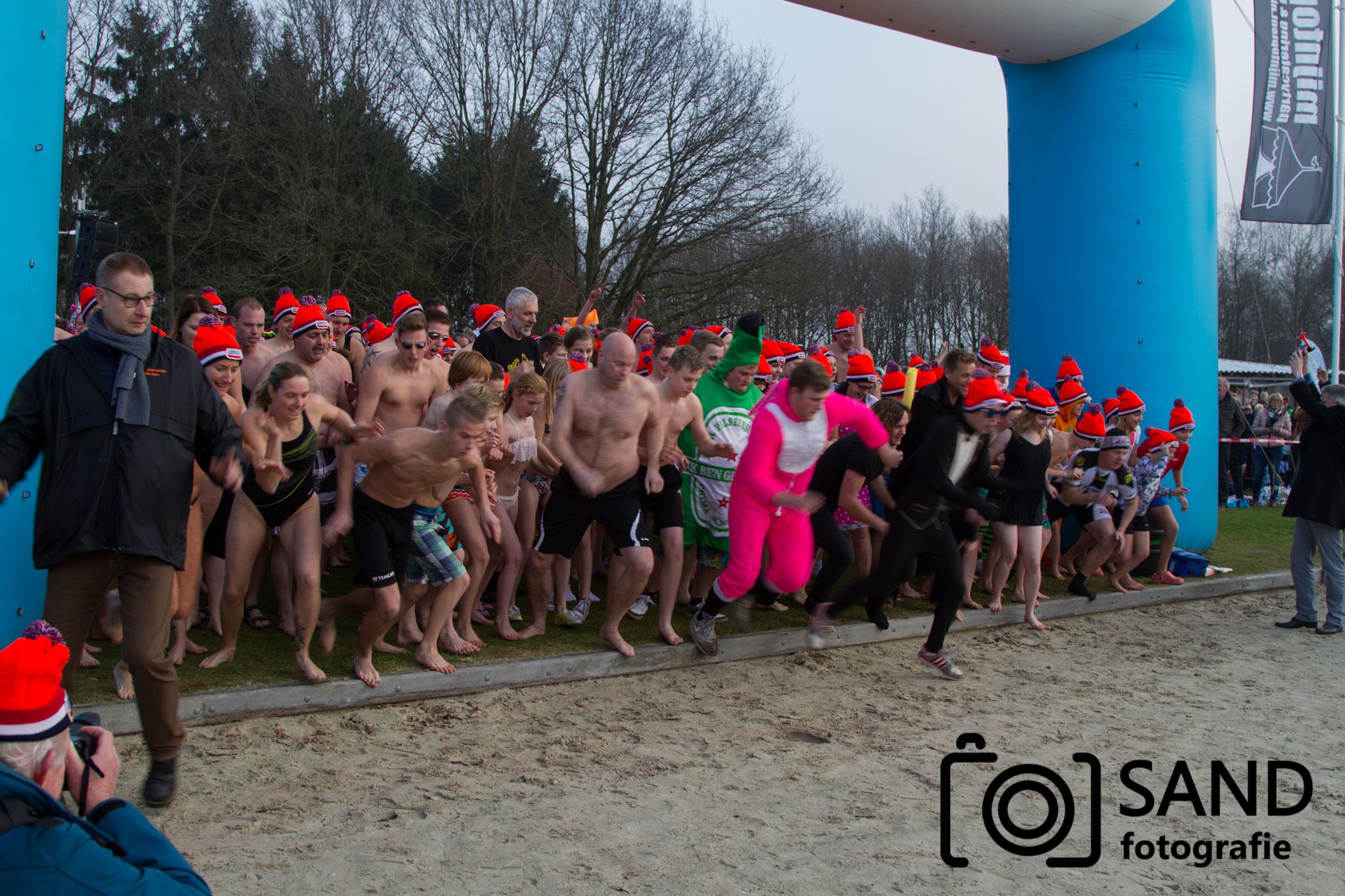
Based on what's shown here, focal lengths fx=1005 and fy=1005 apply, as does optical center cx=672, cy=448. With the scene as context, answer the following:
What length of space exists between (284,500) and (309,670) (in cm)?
90

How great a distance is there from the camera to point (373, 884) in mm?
3355

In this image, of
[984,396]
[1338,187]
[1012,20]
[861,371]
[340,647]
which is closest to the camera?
[340,647]

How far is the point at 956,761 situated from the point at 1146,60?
854 centimetres

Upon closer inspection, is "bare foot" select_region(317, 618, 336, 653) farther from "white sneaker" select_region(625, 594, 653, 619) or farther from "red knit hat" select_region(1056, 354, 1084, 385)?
"red knit hat" select_region(1056, 354, 1084, 385)

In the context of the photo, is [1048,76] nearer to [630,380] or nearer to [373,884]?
[630,380]

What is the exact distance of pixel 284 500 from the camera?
529cm

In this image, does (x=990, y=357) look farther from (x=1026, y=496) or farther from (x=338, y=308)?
(x=338, y=308)

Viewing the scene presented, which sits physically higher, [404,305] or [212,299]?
[212,299]

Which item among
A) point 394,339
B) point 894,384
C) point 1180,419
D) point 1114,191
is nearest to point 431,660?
point 394,339

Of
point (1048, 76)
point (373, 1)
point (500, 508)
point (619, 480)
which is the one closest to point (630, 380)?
point (619, 480)

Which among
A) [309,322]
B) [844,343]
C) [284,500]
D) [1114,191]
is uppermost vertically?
[1114,191]

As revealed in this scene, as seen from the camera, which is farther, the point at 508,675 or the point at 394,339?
the point at 394,339

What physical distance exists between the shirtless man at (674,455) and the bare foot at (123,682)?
3011 mm

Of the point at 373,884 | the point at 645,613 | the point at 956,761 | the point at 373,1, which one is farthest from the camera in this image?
the point at 373,1
